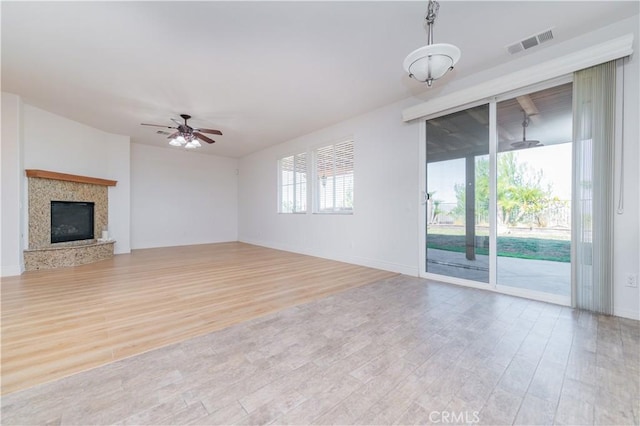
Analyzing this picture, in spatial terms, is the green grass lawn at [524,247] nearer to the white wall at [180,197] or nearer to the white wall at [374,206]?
the white wall at [374,206]

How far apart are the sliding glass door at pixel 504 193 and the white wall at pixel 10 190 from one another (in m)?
6.92

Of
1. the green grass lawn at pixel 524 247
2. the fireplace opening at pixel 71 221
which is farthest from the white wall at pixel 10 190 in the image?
the green grass lawn at pixel 524 247

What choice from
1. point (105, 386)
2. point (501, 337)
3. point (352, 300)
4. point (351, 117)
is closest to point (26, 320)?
point (105, 386)

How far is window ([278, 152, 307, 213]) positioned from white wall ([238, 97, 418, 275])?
232mm

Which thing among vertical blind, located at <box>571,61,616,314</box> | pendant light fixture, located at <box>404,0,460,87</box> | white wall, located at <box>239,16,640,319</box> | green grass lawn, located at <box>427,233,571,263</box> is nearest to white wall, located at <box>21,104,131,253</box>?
white wall, located at <box>239,16,640,319</box>

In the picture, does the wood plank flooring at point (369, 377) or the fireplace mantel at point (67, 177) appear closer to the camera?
the wood plank flooring at point (369, 377)

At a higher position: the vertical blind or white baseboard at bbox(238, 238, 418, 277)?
the vertical blind

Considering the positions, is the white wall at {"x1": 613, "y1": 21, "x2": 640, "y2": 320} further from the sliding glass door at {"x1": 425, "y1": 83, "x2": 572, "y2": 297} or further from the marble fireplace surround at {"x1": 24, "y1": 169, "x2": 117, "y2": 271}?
the marble fireplace surround at {"x1": 24, "y1": 169, "x2": 117, "y2": 271}

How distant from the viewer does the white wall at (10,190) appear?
4.26m

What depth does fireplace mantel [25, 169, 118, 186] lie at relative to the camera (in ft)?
15.5

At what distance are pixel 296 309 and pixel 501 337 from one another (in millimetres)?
1931

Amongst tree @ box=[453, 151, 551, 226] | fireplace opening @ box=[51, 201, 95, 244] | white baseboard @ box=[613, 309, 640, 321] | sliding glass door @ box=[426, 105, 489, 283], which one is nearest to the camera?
white baseboard @ box=[613, 309, 640, 321]

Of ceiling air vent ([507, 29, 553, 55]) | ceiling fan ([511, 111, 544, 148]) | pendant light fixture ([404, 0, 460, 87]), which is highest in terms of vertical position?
ceiling air vent ([507, 29, 553, 55])

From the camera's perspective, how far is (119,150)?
6.57m
